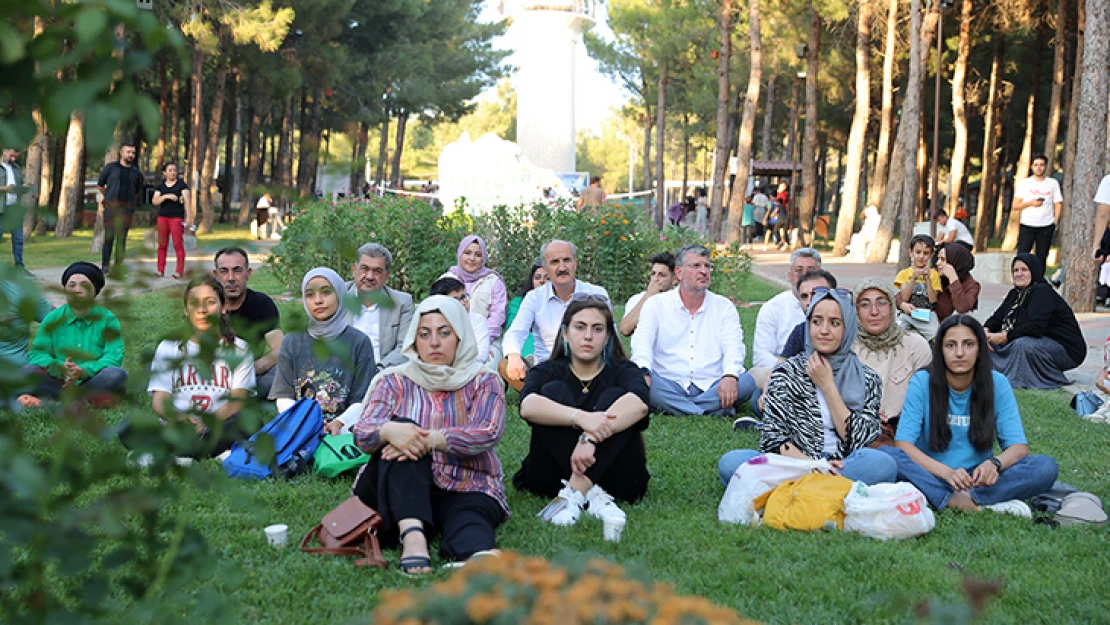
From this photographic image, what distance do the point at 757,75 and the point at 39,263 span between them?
17272mm

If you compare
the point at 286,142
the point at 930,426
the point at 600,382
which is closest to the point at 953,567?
the point at 930,426

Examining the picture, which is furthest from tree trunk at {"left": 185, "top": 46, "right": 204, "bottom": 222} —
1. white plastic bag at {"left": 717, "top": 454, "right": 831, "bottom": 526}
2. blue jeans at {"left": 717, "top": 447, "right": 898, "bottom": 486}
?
blue jeans at {"left": 717, "top": 447, "right": 898, "bottom": 486}

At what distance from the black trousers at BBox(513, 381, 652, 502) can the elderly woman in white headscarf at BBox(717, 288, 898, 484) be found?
0.56m

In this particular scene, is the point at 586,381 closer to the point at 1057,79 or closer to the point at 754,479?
the point at 754,479

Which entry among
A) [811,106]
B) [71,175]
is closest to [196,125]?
[71,175]

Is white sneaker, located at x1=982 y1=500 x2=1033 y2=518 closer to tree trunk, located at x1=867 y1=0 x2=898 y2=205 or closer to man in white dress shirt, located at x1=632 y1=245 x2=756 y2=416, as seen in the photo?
man in white dress shirt, located at x1=632 y1=245 x2=756 y2=416

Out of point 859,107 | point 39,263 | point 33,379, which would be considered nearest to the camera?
point 33,379

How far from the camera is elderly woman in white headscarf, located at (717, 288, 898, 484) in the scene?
5.42 metres

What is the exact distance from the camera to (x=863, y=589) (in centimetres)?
417

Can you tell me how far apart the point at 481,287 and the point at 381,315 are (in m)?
1.70

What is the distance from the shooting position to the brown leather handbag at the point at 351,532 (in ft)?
14.6

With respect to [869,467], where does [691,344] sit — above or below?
above

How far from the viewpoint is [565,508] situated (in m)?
5.14

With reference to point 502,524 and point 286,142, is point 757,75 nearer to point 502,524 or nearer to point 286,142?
point 286,142
